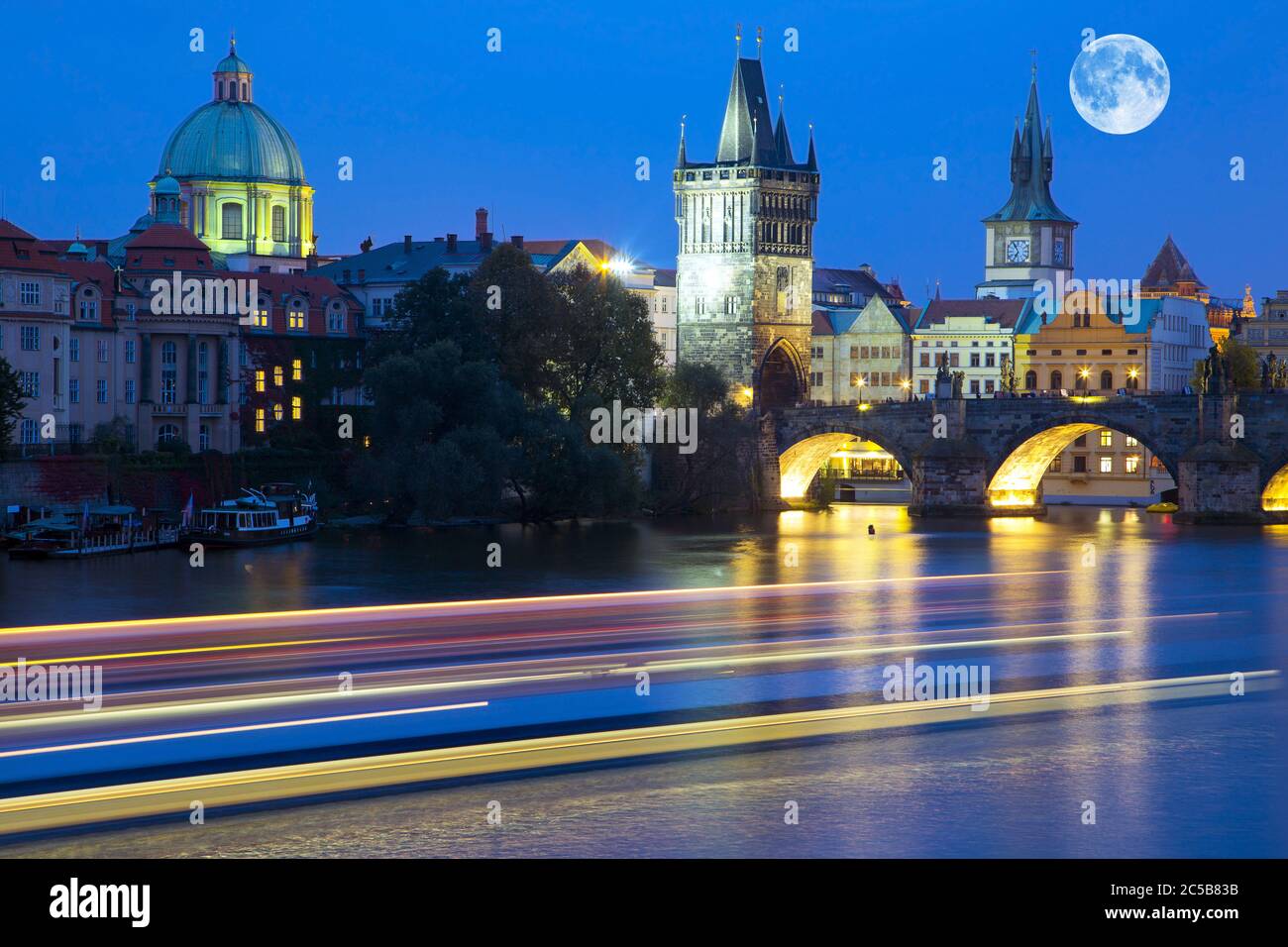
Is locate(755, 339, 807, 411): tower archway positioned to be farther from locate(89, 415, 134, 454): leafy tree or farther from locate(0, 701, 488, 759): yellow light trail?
locate(0, 701, 488, 759): yellow light trail

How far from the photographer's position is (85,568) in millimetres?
50719

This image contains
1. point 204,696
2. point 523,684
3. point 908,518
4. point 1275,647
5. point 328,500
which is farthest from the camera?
point 908,518

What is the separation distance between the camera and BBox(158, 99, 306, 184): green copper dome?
331 ft

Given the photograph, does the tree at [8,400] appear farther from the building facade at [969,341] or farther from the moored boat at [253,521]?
the building facade at [969,341]

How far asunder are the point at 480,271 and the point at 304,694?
46.8m

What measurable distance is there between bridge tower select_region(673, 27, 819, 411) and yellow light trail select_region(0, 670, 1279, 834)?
65.2 meters

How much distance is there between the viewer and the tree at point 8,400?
183 feet

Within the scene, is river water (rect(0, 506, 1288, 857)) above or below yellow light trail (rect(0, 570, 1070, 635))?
below

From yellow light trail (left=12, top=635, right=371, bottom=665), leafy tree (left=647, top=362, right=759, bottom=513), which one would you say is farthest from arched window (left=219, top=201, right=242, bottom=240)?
yellow light trail (left=12, top=635, right=371, bottom=665)

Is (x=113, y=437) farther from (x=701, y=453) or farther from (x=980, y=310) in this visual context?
(x=980, y=310)

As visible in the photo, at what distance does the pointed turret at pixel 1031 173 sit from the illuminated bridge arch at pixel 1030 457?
58.2m
